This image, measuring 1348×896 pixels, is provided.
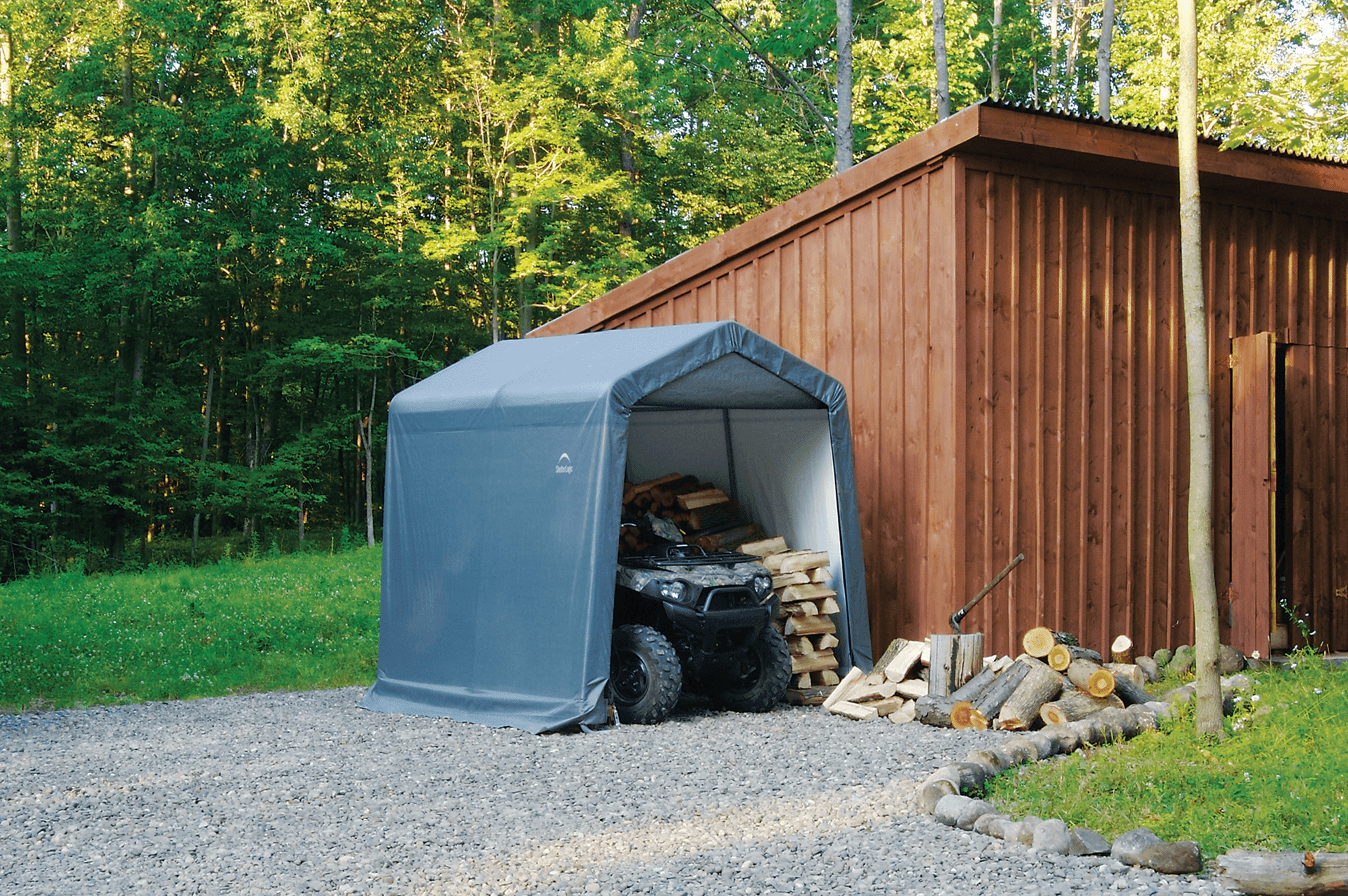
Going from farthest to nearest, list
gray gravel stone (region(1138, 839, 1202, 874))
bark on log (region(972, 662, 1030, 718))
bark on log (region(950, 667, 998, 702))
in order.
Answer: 1. bark on log (region(950, 667, 998, 702))
2. bark on log (region(972, 662, 1030, 718))
3. gray gravel stone (region(1138, 839, 1202, 874))

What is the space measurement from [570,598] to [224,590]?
25.7 ft

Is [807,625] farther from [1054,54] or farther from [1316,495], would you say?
[1054,54]

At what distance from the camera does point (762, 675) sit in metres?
7.32

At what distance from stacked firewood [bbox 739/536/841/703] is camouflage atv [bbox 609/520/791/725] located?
207 millimetres

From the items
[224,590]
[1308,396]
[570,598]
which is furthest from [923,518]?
[224,590]

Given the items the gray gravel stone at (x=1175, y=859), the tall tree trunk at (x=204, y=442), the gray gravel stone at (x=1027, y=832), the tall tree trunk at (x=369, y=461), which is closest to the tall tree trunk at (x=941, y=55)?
the tall tree trunk at (x=369, y=461)

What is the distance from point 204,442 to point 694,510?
14.4 meters

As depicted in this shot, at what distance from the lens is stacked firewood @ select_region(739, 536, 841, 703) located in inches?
298

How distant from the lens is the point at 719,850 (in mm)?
4168

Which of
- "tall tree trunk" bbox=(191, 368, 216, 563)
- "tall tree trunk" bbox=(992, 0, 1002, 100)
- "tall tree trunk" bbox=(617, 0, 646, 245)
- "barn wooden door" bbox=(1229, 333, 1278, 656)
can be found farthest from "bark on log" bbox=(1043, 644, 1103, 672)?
"tall tree trunk" bbox=(992, 0, 1002, 100)

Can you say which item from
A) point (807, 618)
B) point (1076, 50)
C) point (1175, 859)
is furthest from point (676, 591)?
point (1076, 50)

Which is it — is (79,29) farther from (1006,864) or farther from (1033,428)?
(1006,864)

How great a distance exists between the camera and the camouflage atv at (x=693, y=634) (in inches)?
268

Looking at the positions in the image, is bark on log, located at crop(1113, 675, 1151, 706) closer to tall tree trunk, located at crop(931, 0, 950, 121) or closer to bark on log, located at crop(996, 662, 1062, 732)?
bark on log, located at crop(996, 662, 1062, 732)
